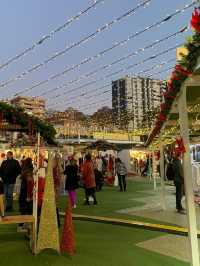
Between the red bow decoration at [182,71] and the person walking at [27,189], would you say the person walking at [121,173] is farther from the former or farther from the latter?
the red bow decoration at [182,71]

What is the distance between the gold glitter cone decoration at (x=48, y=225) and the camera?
6.77 metres

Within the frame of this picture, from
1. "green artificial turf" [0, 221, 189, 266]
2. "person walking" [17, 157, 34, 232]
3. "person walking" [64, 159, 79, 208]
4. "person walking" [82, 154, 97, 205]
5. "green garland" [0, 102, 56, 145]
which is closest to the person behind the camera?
"green artificial turf" [0, 221, 189, 266]

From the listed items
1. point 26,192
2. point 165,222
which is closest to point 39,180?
point 26,192

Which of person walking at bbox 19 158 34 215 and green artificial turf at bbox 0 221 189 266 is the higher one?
person walking at bbox 19 158 34 215

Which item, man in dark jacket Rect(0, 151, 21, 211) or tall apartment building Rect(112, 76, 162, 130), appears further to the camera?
tall apartment building Rect(112, 76, 162, 130)

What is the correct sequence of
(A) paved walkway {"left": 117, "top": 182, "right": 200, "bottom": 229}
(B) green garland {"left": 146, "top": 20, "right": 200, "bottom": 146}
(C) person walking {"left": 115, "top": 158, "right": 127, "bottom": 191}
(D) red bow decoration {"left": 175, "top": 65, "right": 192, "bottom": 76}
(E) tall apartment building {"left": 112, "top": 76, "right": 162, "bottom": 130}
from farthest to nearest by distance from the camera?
(E) tall apartment building {"left": 112, "top": 76, "right": 162, "bottom": 130}, (C) person walking {"left": 115, "top": 158, "right": 127, "bottom": 191}, (A) paved walkway {"left": 117, "top": 182, "right": 200, "bottom": 229}, (D) red bow decoration {"left": 175, "top": 65, "right": 192, "bottom": 76}, (B) green garland {"left": 146, "top": 20, "right": 200, "bottom": 146}

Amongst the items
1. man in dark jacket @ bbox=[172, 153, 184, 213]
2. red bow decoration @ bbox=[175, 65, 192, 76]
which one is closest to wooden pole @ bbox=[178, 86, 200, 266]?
red bow decoration @ bbox=[175, 65, 192, 76]

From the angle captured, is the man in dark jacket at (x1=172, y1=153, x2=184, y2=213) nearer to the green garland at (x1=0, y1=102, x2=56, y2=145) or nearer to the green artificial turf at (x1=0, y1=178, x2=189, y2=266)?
the green artificial turf at (x1=0, y1=178, x2=189, y2=266)

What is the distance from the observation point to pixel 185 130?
18.3 ft

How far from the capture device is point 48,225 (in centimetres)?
685

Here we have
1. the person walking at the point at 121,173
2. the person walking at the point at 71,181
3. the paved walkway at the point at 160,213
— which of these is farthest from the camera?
the person walking at the point at 121,173

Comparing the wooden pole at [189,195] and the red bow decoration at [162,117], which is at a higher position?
the red bow decoration at [162,117]

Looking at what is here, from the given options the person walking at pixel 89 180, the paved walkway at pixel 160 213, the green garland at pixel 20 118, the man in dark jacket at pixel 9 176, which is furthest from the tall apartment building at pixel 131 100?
the green garland at pixel 20 118

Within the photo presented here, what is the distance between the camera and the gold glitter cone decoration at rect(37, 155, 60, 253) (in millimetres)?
6766
